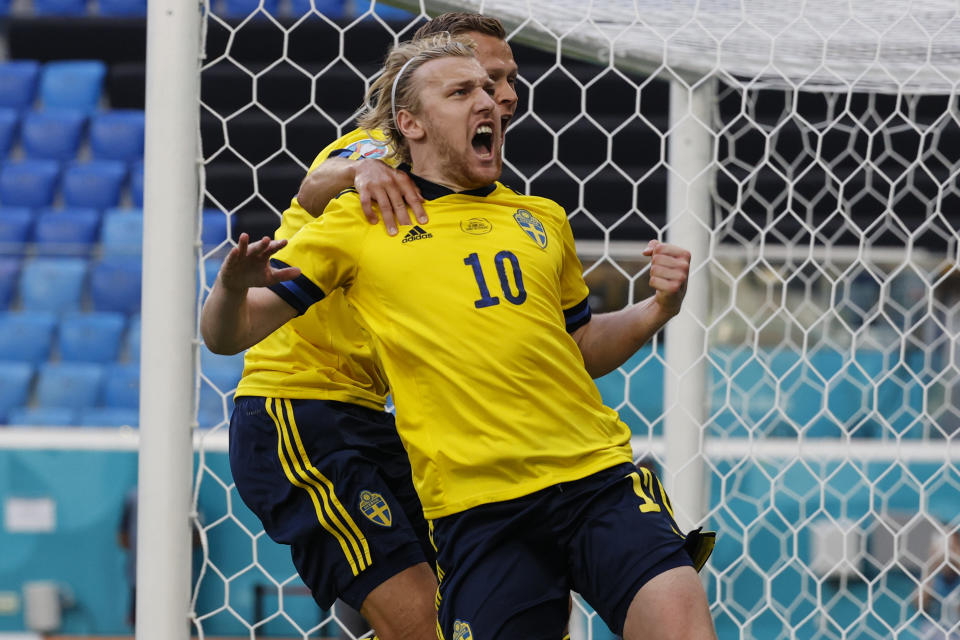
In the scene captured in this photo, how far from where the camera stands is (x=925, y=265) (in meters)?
3.52

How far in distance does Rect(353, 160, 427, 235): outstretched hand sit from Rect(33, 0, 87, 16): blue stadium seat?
5.88 meters

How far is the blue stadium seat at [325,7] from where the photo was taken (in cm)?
646

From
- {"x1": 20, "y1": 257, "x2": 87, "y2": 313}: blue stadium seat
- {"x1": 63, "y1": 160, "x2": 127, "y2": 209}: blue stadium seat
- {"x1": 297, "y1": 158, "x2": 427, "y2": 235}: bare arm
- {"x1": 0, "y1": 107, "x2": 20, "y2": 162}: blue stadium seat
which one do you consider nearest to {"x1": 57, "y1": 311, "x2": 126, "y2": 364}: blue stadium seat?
{"x1": 20, "y1": 257, "x2": 87, "y2": 313}: blue stadium seat

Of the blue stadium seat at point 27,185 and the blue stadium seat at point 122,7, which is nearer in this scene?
the blue stadium seat at point 27,185

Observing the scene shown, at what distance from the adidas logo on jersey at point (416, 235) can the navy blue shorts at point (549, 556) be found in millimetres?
377

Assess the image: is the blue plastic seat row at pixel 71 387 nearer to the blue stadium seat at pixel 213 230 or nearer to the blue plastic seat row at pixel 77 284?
the blue plastic seat row at pixel 77 284

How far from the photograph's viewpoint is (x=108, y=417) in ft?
14.2

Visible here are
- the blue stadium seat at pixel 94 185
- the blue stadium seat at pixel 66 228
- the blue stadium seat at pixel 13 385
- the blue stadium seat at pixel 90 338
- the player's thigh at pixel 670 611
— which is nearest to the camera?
the player's thigh at pixel 670 611

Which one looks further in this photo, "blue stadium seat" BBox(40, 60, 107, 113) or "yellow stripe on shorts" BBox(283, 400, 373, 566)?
"blue stadium seat" BBox(40, 60, 107, 113)

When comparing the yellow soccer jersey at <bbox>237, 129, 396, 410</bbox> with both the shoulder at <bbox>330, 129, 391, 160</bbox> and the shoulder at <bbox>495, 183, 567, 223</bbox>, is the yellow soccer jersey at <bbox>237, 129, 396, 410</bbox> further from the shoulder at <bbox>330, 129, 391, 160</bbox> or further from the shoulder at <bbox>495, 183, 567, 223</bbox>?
the shoulder at <bbox>495, 183, 567, 223</bbox>

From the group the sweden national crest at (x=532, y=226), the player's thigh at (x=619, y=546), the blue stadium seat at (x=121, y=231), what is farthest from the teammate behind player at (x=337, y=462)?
the blue stadium seat at (x=121, y=231)

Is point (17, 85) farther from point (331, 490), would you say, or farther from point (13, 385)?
point (331, 490)

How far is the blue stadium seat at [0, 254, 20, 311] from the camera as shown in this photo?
440 cm

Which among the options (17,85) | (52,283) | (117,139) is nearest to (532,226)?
(52,283)
